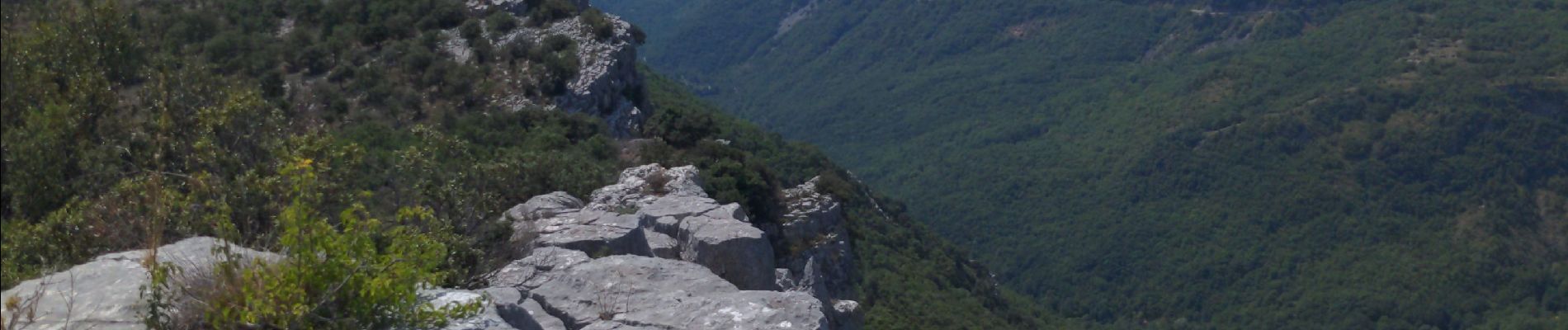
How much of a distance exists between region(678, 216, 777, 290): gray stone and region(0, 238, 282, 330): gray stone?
670 centimetres

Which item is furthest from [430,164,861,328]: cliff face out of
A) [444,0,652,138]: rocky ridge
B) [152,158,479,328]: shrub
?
[444,0,652,138]: rocky ridge

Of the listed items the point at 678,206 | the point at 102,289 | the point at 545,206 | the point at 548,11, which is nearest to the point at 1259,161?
the point at 548,11

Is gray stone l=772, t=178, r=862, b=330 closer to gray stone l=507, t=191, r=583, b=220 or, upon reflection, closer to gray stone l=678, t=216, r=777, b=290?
gray stone l=507, t=191, r=583, b=220

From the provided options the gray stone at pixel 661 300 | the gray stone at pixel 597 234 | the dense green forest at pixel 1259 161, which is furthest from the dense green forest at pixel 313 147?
the dense green forest at pixel 1259 161

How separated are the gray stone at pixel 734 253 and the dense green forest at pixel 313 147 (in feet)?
7.53

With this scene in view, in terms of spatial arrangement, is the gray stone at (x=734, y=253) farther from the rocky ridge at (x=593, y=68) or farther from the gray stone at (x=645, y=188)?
the rocky ridge at (x=593, y=68)

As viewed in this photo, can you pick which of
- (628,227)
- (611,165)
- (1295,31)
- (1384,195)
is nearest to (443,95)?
(611,165)

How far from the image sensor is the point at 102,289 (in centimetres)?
1048

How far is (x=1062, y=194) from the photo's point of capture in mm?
85625

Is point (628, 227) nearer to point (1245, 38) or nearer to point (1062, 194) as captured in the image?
point (1062, 194)

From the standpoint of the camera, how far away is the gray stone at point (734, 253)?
16.9 m

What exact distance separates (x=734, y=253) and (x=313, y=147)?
192 inches

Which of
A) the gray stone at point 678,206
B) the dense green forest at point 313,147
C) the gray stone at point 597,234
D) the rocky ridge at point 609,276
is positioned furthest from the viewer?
the gray stone at point 678,206

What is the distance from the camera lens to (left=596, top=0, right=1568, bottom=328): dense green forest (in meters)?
67.1
